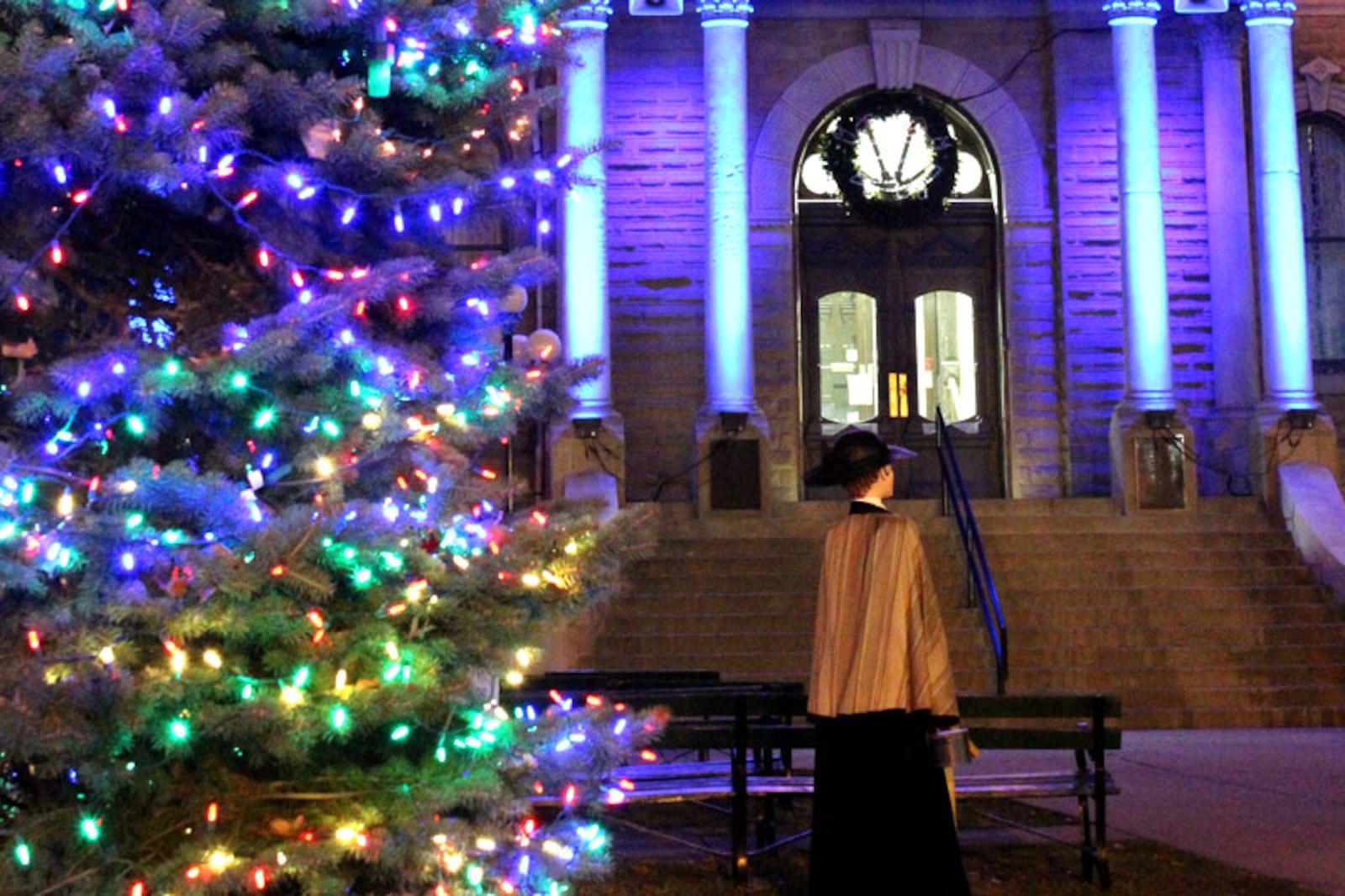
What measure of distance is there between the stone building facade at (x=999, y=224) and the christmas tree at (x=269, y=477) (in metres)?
12.8

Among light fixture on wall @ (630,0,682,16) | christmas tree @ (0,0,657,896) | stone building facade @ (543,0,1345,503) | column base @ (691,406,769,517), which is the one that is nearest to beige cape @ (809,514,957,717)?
christmas tree @ (0,0,657,896)

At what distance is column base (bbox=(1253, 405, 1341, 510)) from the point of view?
17.5 m

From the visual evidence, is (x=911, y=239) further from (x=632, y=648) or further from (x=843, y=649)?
(x=843, y=649)

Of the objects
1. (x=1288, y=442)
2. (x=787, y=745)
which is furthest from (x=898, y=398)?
(x=787, y=745)

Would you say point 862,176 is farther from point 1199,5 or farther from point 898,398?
point 1199,5

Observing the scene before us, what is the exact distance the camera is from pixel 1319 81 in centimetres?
2014

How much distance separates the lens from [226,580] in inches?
185

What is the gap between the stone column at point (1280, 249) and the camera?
17797mm

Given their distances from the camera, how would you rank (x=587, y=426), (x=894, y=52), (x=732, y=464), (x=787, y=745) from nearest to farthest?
(x=787, y=745), (x=587, y=426), (x=732, y=464), (x=894, y=52)

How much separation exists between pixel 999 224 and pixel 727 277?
3954mm

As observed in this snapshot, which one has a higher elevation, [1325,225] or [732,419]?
[1325,225]

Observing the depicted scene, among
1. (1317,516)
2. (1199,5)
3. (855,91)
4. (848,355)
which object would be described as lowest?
(1317,516)

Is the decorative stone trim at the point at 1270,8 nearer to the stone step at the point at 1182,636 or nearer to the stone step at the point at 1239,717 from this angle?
the stone step at the point at 1182,636

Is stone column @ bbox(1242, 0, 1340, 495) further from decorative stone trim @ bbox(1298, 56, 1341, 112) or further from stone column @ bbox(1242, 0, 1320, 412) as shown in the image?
decorative stone trim @ bbox(1298, 56, 1341, 112)
